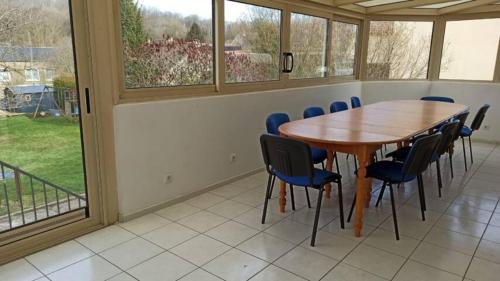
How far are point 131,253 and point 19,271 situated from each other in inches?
26.7

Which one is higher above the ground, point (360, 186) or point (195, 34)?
point (195, 34)

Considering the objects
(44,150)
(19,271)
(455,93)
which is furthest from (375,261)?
(455,93)

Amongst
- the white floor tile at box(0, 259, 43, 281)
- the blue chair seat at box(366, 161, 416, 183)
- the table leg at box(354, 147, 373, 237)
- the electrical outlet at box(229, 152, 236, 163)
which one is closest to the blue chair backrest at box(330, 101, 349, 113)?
the electrical outlet at box(229, 152, 236, 163)

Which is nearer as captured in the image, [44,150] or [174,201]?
[44,150]

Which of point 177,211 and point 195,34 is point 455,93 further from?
point 177,211

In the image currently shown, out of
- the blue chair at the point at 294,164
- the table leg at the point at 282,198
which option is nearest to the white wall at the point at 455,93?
the table leg at the point at 282,198

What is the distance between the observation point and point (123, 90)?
2826 mm

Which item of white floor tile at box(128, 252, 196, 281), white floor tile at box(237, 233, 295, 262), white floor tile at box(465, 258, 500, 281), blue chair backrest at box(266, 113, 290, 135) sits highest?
blue chair backrest at box(266, 113, 290, 135)

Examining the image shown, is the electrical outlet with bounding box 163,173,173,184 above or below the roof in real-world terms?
below

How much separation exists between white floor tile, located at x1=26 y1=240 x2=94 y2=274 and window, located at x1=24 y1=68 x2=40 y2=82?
3.94 ft

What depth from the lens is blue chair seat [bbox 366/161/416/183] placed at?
267cm

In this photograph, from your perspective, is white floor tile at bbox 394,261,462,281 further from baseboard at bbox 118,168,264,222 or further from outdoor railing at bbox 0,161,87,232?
outdoor railing at bbox 0,161,87,232

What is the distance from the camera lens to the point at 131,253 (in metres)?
2.45

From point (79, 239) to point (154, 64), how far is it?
1.55 metres
